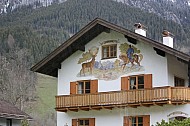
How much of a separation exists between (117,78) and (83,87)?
2.42 metres

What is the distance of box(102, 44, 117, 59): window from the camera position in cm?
2731

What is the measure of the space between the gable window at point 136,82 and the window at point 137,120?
5.39 feet

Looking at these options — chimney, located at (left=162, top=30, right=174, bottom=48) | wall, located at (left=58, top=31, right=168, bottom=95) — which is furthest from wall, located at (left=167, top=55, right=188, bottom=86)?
chimney, located at (left=162, top=30, right=174, bottom=48)

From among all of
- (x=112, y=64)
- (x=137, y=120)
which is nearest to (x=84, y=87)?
(x=112, y=64)

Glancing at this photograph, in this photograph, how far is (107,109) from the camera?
26797 mm

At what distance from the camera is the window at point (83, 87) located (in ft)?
91.6

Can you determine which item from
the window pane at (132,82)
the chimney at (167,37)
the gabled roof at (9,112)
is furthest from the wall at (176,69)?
the gabled roof at (9,112)

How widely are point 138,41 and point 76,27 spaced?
355ft

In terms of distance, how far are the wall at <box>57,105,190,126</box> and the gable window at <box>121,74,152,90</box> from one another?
120cm

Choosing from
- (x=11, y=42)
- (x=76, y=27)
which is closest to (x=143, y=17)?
(x=76, y=27)

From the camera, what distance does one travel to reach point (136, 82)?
26.0 meters

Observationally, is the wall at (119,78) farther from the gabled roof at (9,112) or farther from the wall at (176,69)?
the gabled roof at (9,112)

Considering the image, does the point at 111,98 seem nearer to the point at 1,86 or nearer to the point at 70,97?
the point at 70,97

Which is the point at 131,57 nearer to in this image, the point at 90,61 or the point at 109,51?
the point at 109,51
